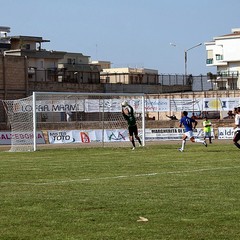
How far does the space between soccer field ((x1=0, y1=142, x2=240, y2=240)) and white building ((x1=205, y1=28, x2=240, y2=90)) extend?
71.7 metres

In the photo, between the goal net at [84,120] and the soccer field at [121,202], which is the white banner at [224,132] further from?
the soccer field at [121,202]

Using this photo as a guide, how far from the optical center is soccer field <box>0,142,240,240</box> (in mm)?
11453

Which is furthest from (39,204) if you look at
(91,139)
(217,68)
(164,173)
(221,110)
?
(217,68)

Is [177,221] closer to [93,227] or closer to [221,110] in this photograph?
[93,227]

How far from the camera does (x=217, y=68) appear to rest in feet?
355

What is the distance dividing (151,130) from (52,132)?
257 inches

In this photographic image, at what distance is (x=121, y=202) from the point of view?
48.2 feet

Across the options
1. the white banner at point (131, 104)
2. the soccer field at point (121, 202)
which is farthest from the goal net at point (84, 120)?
the soccer field at point (121, 202)

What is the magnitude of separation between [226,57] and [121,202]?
9067 cm

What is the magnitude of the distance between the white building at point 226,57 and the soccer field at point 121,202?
2821 inches

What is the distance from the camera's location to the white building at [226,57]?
313ft

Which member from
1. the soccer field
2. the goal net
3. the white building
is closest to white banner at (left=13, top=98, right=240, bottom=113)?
the goal net

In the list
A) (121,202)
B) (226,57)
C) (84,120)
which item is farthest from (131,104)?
(226,57)

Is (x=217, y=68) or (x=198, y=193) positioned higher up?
(x=217, y=68)
